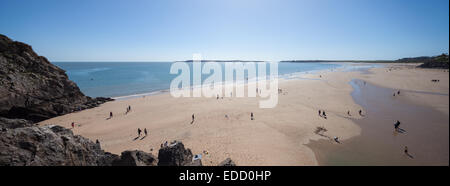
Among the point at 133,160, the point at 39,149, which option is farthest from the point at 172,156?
the point at 39,149

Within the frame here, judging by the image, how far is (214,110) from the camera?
82.7 feet

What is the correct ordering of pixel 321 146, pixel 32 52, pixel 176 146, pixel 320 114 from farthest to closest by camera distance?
pixel 32 52 < pixel 320 114 < pixel 321 146 < pixel 176 146

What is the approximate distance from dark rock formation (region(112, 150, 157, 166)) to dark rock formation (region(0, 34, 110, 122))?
21.9 meters

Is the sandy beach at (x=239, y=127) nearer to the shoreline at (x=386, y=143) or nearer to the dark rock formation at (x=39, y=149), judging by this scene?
the shoreline at (x=386, y=143)

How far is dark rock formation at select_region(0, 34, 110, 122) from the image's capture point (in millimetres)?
18156

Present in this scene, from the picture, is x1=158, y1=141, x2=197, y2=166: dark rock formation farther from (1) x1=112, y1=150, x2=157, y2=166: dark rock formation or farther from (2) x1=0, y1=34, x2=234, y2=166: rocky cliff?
(1) x1=112, y1=150, x2=157, y2=166: dark rock formation

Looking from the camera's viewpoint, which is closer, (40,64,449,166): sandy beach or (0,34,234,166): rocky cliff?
(0,34,234,166): rocky cliff

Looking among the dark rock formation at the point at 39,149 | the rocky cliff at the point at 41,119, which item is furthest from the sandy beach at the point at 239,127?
the dark rock formation at the point at 39,149

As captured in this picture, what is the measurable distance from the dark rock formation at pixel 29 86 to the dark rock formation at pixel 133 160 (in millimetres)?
21910

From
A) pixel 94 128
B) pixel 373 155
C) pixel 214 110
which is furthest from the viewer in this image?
pixel 214 110

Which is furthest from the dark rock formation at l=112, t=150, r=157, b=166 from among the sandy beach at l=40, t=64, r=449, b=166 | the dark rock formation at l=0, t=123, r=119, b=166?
the sandy beach at l=40, t=64, r=449, b=166
